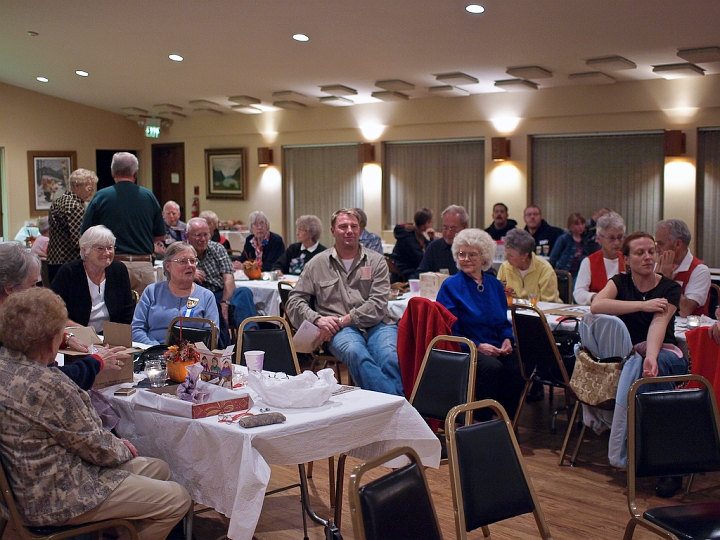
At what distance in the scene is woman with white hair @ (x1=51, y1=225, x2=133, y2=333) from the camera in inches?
182

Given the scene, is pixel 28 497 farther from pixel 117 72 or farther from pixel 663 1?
pixel 117 72

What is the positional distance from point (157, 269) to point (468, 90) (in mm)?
5526

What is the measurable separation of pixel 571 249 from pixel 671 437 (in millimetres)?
5641

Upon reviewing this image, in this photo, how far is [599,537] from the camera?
3617mm

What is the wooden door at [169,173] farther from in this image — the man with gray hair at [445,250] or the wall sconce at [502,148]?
the man with gray hair at [445,250]

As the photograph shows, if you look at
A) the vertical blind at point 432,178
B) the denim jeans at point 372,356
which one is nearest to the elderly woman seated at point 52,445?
the denim jeans at point 372,356

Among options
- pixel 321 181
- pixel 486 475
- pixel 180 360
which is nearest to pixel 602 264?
pixel 180 360

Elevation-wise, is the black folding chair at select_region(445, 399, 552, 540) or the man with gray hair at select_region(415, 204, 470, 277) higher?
the man with gray hair at select_region(415, 204, 470, 277)

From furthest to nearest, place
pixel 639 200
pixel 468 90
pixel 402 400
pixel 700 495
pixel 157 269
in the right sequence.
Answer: pixel 468 90, pixel 639 200, pixel 157 269, pixel 700 495, pixel 402 400

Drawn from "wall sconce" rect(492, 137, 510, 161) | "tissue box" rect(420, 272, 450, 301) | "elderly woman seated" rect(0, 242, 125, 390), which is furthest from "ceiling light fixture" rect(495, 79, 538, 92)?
"elderly woman seated" rect(0, 242, 125, 390)

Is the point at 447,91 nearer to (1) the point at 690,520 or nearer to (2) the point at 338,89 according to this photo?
(2) the point at 338,89

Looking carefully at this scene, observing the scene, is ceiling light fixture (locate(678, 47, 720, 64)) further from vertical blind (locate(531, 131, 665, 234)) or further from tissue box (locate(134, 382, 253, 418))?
tissue box (locate(134, 382, 253, 418))

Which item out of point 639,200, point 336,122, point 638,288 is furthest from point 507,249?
point 336,122

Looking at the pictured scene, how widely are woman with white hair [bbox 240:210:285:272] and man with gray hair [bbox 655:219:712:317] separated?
3895 mm
